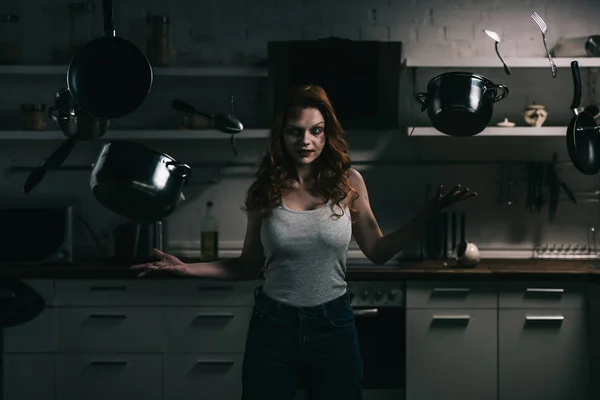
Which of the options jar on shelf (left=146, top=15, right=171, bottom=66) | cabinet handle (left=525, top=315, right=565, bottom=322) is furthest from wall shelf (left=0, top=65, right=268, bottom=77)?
cabinet handle (left=525, top=315, right=565, bottom=322)

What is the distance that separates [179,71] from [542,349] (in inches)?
83.1

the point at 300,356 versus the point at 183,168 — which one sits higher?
the point at 183,168

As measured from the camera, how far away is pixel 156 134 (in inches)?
141

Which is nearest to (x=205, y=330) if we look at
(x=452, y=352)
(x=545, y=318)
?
(x=452, y=352)

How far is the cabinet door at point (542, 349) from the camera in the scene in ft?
10.9

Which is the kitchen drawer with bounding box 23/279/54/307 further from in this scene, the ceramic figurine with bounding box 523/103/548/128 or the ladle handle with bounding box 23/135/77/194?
the ceramic figurine with bounding box 523/103/548/128

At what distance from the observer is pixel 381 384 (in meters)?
3.36

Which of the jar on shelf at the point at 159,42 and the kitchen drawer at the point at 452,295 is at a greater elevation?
the jar on shelf at the point at 159,42

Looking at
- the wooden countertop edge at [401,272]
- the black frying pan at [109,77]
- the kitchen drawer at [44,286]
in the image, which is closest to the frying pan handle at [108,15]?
the black frying pan at [109,77]

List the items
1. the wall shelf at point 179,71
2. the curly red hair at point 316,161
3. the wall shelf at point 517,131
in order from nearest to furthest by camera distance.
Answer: the curly red hair at point 316,161 → the wall shelf at point 517,131 → the wall shelf at point 179,71

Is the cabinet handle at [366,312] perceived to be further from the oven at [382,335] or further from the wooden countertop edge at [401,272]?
the wooden countertop edge at [401,272]

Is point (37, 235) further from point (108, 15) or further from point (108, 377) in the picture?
point (108, 15)

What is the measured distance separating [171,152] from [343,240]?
2167 mm

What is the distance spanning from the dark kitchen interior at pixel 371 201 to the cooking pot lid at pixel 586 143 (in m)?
0.80
